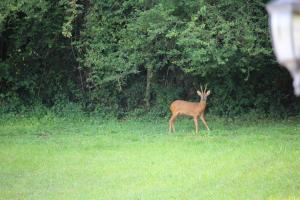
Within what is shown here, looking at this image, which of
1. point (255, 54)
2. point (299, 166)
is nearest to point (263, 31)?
point (255, 54)

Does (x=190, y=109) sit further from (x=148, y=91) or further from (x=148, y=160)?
(x=148, y=160)

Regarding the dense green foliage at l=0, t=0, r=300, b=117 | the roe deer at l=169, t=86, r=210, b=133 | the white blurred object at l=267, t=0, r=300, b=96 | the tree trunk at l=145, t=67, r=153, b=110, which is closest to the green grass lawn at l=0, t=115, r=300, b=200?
the roe deer at l=169, t=86, r=210, b=133

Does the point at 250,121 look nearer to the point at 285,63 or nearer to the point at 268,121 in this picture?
the point at 268,121

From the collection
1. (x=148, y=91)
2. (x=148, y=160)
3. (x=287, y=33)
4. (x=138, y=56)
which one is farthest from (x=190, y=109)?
(x=287, y=33)

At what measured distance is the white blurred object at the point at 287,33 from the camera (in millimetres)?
2027

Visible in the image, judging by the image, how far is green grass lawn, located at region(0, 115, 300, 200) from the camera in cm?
937

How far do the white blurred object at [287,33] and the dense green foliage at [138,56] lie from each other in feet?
42.0

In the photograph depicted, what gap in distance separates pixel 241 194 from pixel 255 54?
6519 millimetres

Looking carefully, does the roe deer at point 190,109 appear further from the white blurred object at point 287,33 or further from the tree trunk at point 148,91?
the white blurred object at point 287,33

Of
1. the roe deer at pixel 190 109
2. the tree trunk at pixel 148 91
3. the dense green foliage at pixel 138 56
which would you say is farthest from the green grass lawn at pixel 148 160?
the tree trunk at pixel 148 91

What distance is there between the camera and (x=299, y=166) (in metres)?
10.9

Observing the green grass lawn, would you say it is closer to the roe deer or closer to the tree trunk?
the roe deer

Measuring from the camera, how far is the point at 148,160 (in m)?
12.0

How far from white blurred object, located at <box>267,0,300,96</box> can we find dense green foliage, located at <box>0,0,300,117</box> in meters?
12.8
